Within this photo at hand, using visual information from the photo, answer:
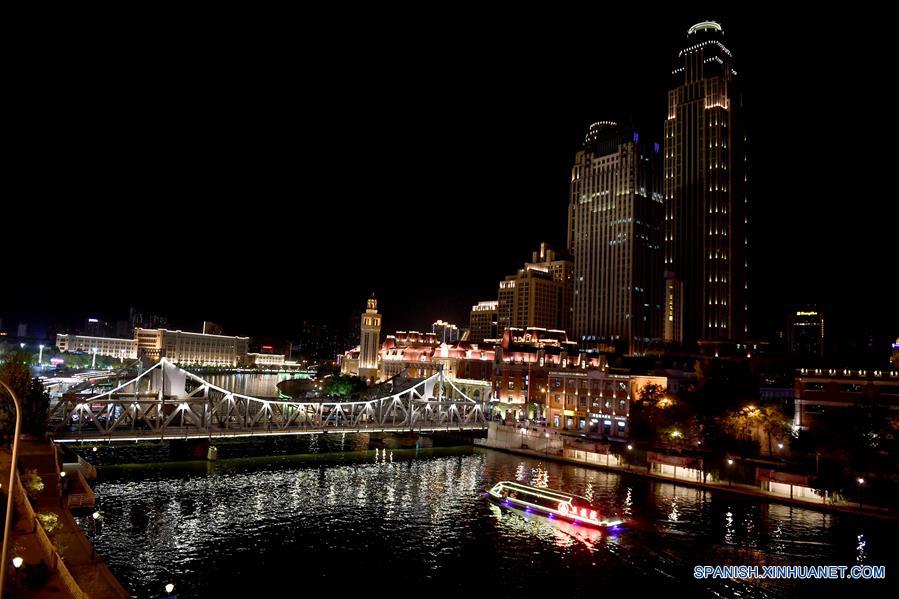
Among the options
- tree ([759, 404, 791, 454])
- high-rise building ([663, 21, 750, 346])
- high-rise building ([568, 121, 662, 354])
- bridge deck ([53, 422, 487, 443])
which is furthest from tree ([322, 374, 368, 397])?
high-rise building ([663, 21, 750, 346])

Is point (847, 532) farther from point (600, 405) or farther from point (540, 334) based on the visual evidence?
point (540, 334)

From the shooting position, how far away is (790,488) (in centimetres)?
5438

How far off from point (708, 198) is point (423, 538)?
15056 centimetres

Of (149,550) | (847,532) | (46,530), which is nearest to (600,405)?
(847,532)

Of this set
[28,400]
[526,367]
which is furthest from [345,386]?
[28,400]

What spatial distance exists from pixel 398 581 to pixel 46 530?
661 inches

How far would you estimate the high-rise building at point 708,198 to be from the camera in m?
167

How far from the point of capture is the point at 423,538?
41906 mm

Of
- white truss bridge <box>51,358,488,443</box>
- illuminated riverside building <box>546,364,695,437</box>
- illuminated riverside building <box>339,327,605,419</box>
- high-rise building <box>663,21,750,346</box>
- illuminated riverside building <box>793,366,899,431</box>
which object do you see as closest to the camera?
white truss bridge <box>51,358,488,443</box>

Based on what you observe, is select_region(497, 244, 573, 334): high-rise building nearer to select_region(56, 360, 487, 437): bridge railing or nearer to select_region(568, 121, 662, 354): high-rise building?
select_region(568, 121, 662, 354): high-rise building

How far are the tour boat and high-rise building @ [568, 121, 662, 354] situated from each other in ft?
399

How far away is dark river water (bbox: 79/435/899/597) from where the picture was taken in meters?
34.2

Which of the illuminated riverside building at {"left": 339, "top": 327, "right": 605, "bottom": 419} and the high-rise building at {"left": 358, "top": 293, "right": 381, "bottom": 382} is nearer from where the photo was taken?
the illuminated riverside building at {"left": 339, "top": 327, "right": 605, "bottom": 419}

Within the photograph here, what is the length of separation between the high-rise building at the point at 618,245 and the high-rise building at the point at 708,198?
5375 millimetres
